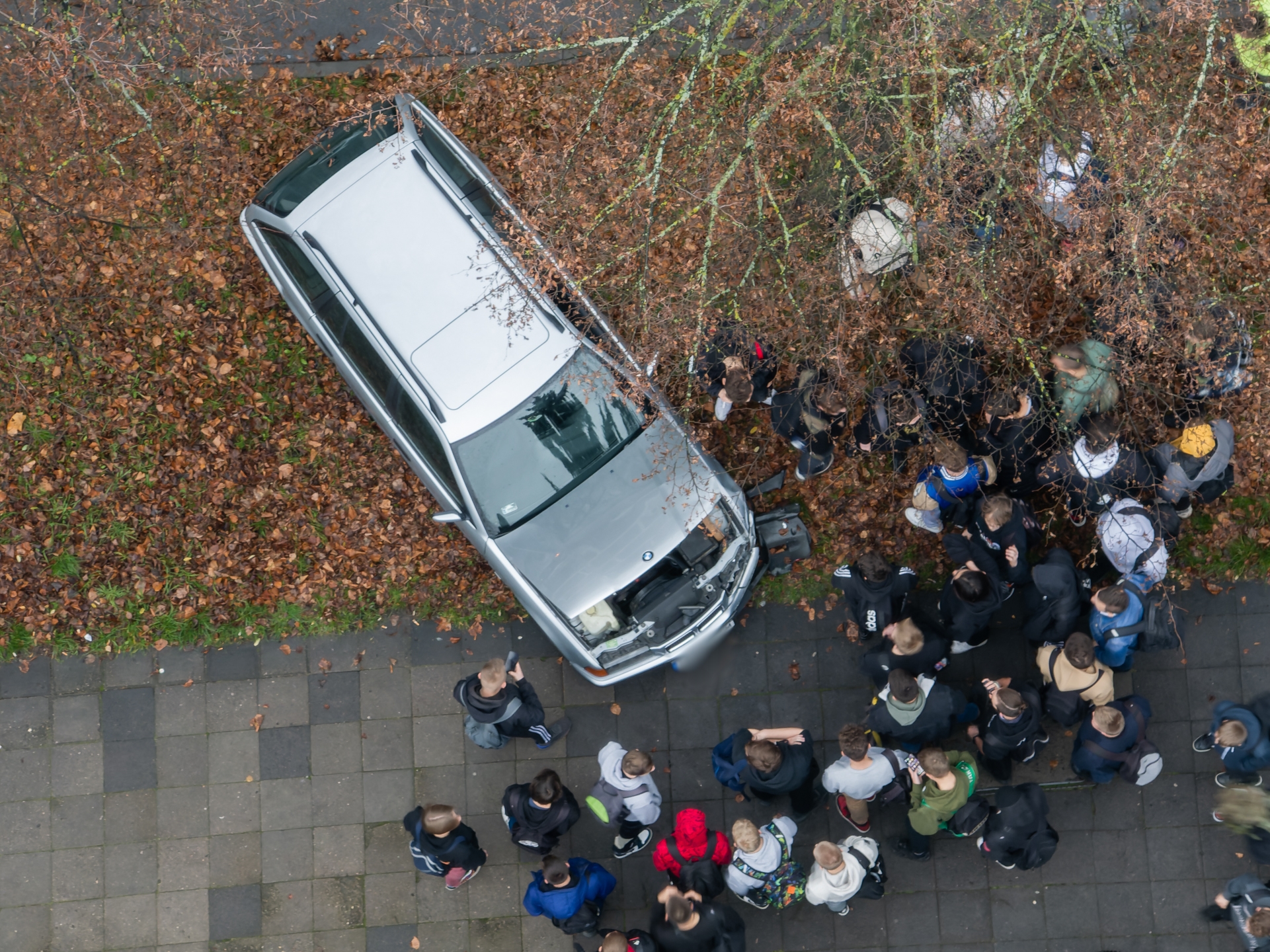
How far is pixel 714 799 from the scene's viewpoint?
7730 mm

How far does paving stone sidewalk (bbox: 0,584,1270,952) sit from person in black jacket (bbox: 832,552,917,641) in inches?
32.5

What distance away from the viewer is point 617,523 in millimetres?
6926

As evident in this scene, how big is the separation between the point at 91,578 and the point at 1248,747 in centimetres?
951

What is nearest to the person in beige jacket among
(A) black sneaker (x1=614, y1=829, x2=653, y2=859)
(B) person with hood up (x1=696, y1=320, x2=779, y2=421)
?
(B) person with hood up (x1=696, y1=320, x2=779, y2=421)

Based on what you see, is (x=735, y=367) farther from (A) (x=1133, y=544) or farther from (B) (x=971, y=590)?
(A) (x=1133, y=544)

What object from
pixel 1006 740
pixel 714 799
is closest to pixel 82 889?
pixel 714 799

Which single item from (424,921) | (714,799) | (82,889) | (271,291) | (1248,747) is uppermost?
(271,291)

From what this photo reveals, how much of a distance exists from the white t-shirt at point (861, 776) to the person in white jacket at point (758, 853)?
0.45 meters

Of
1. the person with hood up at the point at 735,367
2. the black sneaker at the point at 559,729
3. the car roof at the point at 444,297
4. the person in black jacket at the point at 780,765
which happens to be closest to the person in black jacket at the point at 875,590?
the person in black jacket at the point at 780,765

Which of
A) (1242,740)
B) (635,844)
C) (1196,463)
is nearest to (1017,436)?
(1196,463)

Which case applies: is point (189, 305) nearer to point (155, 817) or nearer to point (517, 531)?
point (517, 531)

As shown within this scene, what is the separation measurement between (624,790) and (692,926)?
1.02 m

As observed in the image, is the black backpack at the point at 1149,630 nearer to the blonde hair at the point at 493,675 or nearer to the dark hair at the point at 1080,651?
the dark hair at the point at 1080,651

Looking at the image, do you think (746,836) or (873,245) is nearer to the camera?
(746,836)
